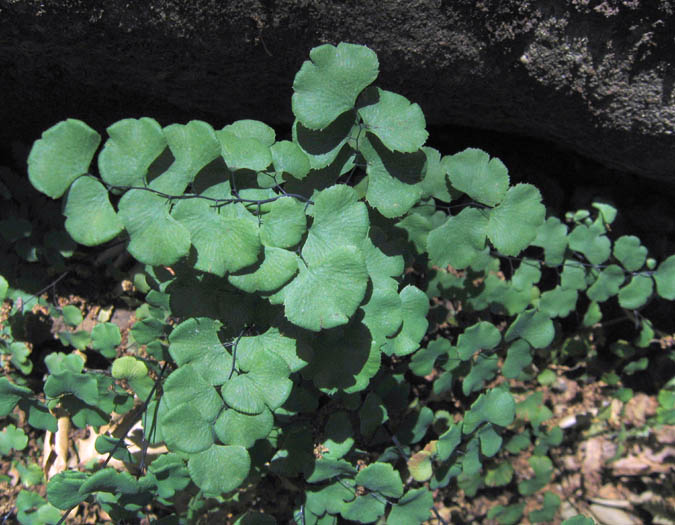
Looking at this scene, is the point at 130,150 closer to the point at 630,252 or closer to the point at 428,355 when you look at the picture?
the point at 428,355

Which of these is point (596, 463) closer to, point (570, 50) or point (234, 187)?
point (570, 50)

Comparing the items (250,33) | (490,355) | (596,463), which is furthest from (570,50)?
(596,463)

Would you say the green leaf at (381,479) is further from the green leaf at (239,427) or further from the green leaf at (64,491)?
the green leaf at (64,491)

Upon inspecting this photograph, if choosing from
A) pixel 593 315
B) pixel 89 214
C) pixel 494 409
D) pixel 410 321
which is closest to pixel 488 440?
pixel 494 409

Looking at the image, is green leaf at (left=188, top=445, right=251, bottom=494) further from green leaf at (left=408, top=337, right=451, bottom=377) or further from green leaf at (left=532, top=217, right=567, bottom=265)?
green leaf at (left=532, top=217, right=567, bottom=265)

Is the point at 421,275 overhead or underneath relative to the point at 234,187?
underneath

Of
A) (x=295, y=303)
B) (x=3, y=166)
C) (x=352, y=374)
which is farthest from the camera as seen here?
(x=3, y=166)
